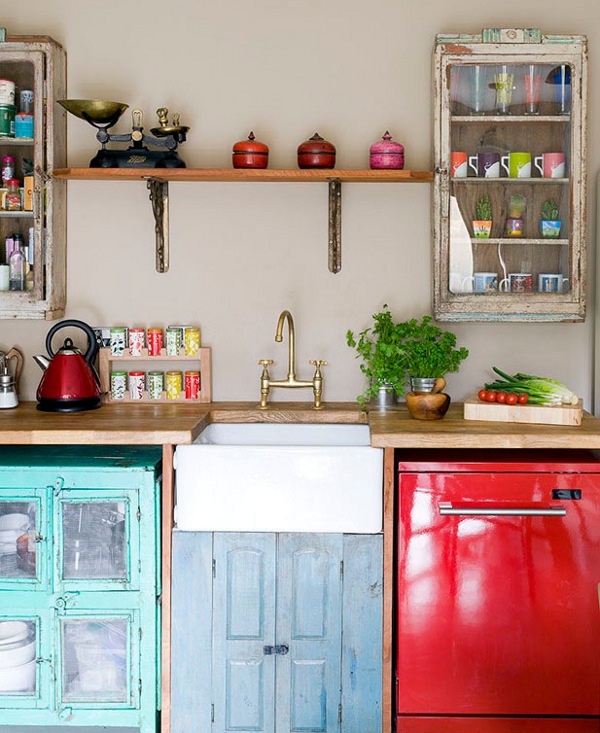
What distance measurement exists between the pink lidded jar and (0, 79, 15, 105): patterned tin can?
4.25 ft

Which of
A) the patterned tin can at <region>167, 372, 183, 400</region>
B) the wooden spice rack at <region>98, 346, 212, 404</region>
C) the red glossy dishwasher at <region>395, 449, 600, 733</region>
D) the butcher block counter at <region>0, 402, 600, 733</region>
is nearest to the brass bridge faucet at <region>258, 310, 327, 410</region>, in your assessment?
the wooden spice rack at <region>98, 346, 212, 404</region>

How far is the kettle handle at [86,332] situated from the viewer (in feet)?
11.1

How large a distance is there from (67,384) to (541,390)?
5.30 feet

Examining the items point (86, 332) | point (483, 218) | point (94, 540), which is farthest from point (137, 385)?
point (483, 218)

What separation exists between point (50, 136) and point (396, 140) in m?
1.26

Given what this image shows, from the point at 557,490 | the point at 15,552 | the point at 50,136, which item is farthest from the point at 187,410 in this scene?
the point at 557,490

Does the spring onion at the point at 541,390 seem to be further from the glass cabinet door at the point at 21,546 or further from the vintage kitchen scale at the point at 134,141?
the glass cabinet door at the point at 21,546

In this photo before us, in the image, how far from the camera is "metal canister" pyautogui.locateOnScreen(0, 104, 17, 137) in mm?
3369

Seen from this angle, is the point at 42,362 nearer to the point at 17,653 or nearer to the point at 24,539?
the point at 24,539

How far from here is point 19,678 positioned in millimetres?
2941

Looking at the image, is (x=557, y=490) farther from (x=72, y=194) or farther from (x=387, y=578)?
(x=72, y=194)

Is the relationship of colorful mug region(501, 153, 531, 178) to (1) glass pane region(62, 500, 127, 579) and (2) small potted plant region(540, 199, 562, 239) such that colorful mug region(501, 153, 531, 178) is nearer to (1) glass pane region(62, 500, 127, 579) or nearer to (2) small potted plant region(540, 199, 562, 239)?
(2) small potted plant region(540, 199, 562, 239)

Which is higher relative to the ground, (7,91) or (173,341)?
(7,91)

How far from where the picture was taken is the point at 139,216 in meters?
3.59
